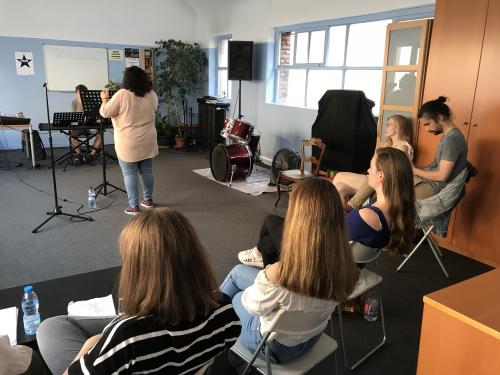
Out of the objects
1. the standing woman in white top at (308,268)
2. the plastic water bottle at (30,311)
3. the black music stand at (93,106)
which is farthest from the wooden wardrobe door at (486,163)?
the black music stand at (93,106)

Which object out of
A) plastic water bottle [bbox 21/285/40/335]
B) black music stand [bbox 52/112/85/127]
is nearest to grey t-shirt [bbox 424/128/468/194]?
plastic water bottle [bbox 21/285/40/335]

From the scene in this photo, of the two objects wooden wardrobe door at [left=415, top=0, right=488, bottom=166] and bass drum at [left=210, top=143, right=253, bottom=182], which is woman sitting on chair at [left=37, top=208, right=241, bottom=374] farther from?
bass drum at [left=210, top=143, right=253, bottom=182]

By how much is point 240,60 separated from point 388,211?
5356 mm

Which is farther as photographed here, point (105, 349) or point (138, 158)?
point (138, 158)

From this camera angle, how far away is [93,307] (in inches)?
64.5

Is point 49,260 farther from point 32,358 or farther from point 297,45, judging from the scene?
point 297,45

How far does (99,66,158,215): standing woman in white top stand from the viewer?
400 cm

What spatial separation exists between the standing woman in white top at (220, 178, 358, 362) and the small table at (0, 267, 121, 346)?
639mm

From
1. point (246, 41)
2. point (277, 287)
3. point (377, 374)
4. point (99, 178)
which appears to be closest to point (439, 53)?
point (377, 374)

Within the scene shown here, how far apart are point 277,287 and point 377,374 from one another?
1.08 meters

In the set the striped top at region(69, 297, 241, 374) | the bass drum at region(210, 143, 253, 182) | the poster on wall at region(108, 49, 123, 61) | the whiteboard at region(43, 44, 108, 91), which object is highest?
the poster on wall at region(108, 49, 123, 61)

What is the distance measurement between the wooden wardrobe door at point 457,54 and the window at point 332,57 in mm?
1022

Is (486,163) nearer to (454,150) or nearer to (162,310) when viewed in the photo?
(454,150)

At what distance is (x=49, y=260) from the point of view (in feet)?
11.0
